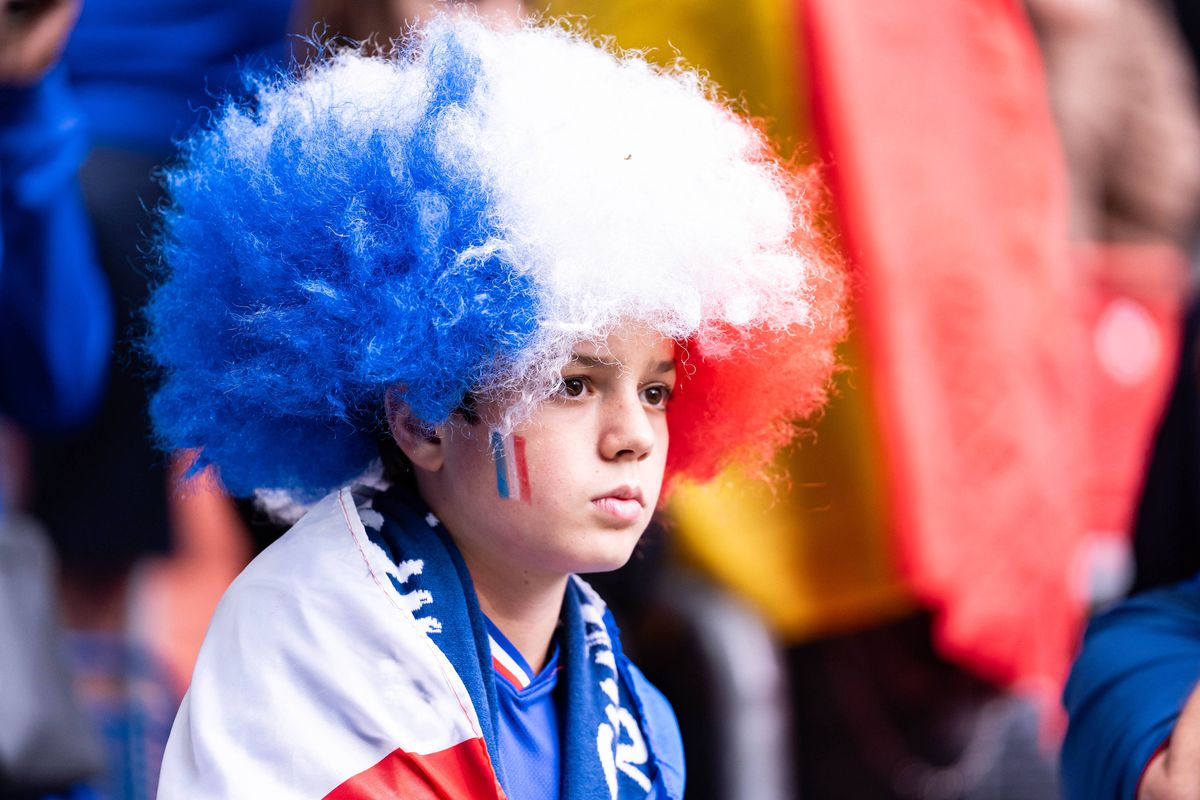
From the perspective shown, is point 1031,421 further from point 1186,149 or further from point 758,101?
point 1186,149

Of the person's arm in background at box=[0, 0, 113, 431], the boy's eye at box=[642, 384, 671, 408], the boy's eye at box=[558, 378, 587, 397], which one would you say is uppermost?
the person's arm in background at box=[0, 0, 113, 431]

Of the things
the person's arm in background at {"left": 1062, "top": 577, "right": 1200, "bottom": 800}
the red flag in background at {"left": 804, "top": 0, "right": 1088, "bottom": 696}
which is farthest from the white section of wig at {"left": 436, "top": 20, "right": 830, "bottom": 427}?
the red flag in background at {"left": 804, "top": 0, "right": 1088, "bottom": 696}

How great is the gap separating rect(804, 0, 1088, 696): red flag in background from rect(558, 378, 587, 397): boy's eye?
1.34m

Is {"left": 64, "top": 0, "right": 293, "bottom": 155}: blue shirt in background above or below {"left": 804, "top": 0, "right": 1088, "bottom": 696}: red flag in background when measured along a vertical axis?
above

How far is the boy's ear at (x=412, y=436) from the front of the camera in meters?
1.17

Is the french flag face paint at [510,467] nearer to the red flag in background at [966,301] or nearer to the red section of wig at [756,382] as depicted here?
the red section of wig at [756,382]

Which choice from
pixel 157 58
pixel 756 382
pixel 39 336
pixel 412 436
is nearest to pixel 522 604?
pixel 412 436

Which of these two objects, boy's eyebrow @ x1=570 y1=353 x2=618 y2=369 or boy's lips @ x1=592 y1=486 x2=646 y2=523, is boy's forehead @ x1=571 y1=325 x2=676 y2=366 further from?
boy's lips @ x1=592 y1=486 x2=646 y2=523

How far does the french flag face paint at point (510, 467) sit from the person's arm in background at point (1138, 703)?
71 centimetres

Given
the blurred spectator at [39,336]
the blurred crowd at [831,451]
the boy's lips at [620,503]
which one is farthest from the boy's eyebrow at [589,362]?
the blurred crowd at [831,451]

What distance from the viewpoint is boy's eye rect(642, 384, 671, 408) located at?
1205 mm

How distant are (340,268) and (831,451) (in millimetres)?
1497

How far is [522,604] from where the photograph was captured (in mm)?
1228

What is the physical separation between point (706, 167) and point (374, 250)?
31 centimetres
